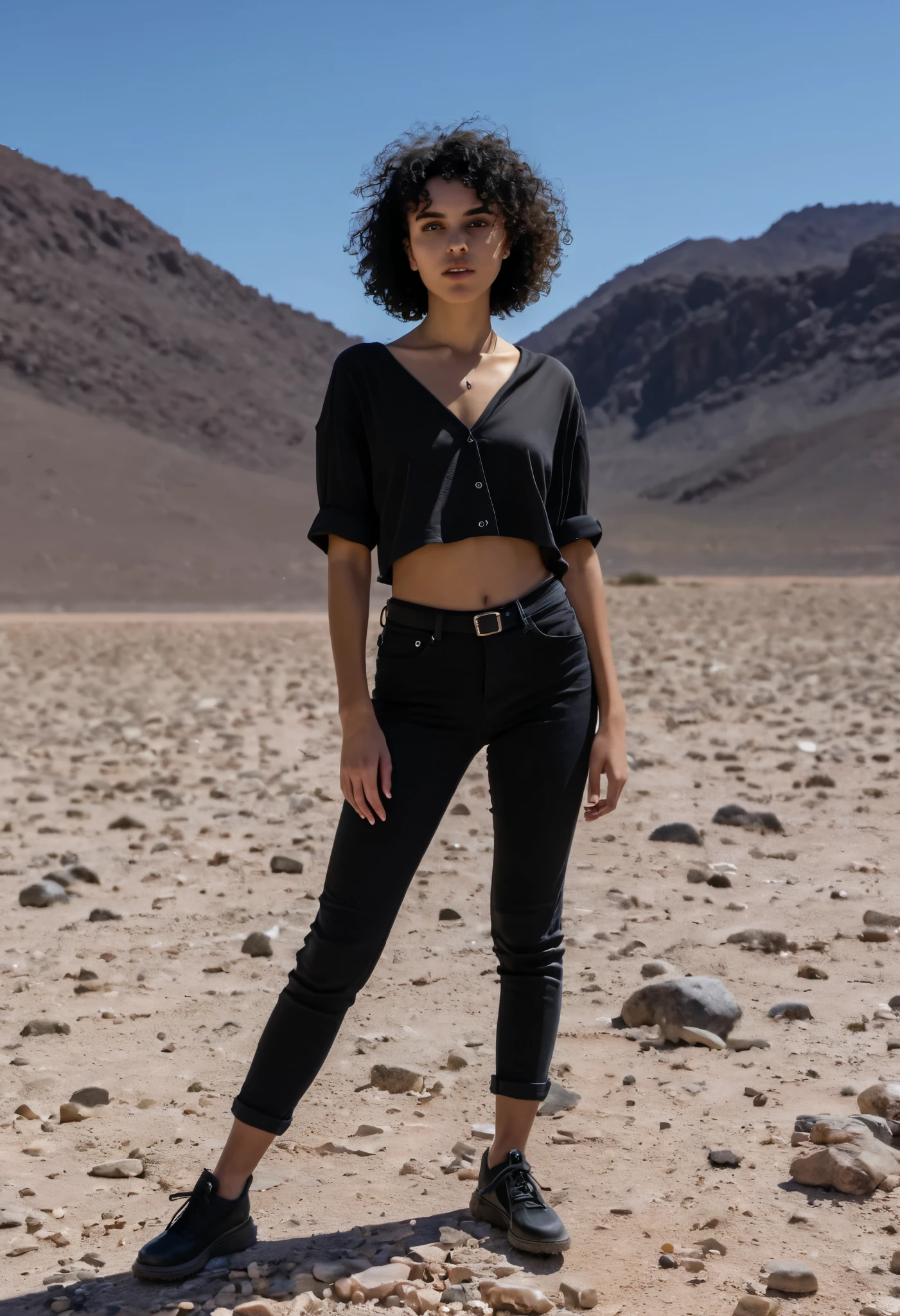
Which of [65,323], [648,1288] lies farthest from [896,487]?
[648,1288]

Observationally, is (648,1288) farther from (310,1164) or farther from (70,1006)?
(70,1006)

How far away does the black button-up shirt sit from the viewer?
2.30 m

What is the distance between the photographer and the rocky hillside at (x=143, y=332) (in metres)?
69.2

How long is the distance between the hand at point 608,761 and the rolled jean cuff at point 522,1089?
50cm

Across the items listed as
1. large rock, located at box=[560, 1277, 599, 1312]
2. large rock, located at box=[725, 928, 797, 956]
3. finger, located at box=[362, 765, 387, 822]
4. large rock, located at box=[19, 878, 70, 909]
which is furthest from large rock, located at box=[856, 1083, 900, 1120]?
large rock, located at box=[19, 878, 70, 909]

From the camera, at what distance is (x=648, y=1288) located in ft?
7.34

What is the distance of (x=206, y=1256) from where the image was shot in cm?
231

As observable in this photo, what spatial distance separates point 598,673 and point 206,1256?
1224 millimetres

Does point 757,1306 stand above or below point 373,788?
Answer: below

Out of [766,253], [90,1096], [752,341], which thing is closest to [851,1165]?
[90,1096]

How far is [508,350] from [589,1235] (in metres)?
1.63

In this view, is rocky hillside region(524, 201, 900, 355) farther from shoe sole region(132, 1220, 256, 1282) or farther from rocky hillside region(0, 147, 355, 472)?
shoe sole region(132, 1220, 256, 1282)

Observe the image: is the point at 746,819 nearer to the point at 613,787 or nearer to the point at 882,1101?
the point at 882,1101

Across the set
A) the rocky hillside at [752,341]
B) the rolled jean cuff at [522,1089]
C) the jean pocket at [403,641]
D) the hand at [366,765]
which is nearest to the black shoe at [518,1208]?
the rolled jean cuff at [522,1089]
